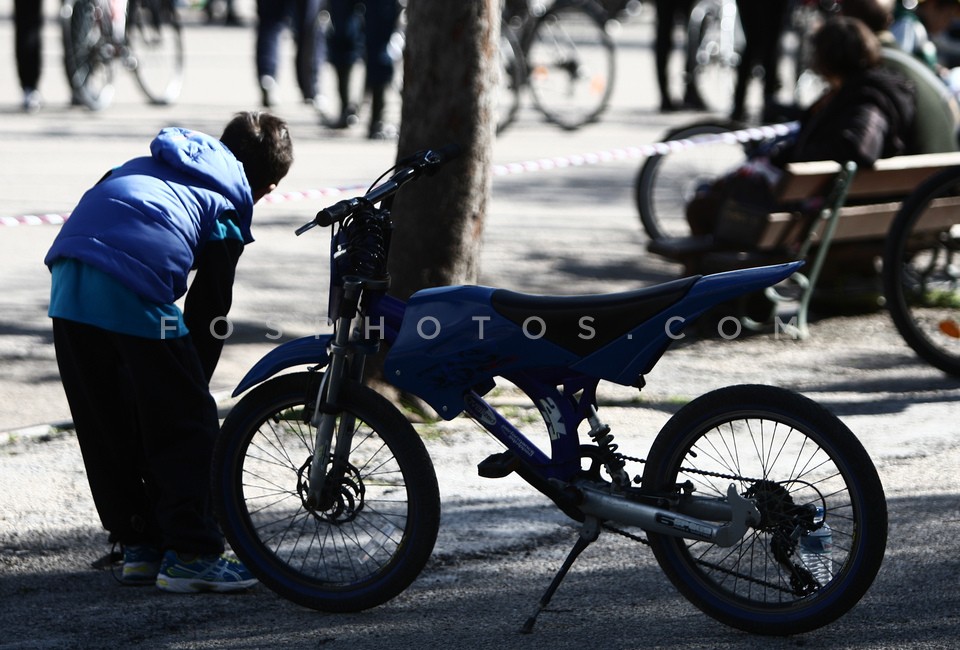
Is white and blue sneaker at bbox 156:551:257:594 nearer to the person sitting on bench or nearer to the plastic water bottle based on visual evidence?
the plastic water bottle

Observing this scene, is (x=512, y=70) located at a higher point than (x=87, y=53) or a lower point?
higher

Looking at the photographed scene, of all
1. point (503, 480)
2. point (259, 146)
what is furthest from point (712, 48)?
point (259, 146)

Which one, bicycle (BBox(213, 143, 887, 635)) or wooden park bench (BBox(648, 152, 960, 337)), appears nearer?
bicycle (BBox(213, 143, 887, 635))

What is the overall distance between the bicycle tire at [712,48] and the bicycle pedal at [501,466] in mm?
11347

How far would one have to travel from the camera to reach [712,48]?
1537cm

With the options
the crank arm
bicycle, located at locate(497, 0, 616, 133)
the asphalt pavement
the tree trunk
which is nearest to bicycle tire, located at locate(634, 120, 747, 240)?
the asphalt pavement

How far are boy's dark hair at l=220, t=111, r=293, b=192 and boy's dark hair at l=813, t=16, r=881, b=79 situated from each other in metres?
3.44

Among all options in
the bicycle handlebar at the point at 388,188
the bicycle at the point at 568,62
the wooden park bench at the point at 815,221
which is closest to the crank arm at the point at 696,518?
the bicycle handlebar at the point at 388,188

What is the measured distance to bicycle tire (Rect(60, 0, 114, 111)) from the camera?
13430 millimetres

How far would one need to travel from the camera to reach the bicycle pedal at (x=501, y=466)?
3.99m

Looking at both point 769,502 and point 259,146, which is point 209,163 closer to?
point 259,146

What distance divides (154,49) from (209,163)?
11.2 meters

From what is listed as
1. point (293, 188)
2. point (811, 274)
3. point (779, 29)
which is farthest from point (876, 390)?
point (779, 29)

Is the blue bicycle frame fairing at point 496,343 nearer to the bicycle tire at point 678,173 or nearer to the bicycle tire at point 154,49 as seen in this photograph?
the bicycle tire at point 678,173
